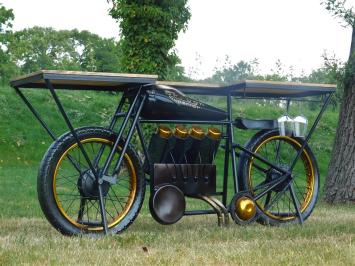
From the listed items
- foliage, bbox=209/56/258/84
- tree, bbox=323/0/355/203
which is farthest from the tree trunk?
foliage, bbox=209/56/258/84

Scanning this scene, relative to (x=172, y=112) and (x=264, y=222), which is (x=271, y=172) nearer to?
(x=264, y=222)

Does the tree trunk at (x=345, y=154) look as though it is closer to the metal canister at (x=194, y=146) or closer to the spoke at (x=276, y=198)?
the spoke at (x=276, y=198)

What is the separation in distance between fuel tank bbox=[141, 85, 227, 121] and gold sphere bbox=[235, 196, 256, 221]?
873 millimetres

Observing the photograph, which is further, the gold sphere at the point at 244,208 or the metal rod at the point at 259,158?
the metal rod at the point at 259,158

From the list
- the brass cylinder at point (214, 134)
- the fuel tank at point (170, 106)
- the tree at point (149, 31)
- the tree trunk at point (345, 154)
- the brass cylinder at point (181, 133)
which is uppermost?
the tree at point (149, 31)

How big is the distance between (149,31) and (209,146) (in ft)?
32.3

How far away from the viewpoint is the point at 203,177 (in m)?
6.65

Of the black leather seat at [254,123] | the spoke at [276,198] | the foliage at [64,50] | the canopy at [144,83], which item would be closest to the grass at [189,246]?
the spoke at [276,198]

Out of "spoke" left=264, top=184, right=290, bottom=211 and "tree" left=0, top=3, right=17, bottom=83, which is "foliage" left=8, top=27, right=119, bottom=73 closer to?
"tree" left=0, top=3, right=17, bottom=83

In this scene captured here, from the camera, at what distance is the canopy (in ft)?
18.7

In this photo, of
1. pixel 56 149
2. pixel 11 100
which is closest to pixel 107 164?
pixel 56 149

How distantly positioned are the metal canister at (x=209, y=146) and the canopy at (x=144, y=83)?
17.5 inches

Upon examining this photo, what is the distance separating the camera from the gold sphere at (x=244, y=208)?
665cm

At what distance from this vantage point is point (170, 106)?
20.8 ft
